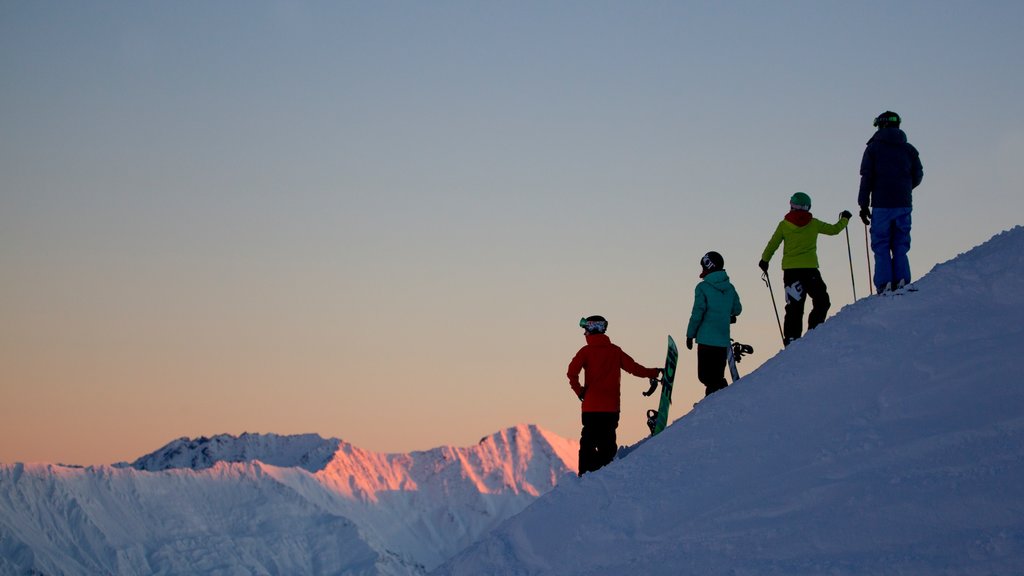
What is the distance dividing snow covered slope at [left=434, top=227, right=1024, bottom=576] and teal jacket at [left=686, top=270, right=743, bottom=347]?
116 cm

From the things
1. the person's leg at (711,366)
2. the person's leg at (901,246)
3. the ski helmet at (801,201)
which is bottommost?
the person's leg at (711,366)

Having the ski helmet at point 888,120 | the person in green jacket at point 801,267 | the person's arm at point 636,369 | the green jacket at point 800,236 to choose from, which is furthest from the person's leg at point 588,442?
the ski helmet at point 888,120

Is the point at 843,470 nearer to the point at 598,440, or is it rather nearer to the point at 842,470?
the point at 842,470

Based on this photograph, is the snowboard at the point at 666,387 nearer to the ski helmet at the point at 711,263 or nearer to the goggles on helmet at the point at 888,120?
the ski helmet at the point at 711,263

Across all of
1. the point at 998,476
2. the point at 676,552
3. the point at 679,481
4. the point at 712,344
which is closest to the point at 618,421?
the point at 712,344

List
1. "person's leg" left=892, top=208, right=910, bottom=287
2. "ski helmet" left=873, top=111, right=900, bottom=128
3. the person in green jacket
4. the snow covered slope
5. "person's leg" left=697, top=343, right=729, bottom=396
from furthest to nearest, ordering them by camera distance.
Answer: the person in green jacket < "ski helmet" left=873, top=111, right=900, bottom=128 < "person's leg" left=892, top=208, right=910, bottom=287 < "person's leg" left=697, top=343, right=729, bottom=396 < the snow covered slope

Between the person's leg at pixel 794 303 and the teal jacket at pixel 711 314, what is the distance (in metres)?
1.64

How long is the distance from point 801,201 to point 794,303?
4.51 feet

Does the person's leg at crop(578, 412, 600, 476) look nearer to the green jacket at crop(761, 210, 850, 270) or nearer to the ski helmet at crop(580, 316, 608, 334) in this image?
the ski helmet at crop(580, 316, 608, 334)

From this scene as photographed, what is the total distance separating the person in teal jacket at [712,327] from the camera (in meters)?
16.7

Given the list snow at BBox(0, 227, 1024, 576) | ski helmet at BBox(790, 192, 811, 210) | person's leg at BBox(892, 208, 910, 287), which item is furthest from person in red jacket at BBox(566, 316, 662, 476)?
person's leg at BBox(892, 208, 910, 287)

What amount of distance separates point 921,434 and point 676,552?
2.46 meters

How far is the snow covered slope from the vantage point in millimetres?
10906

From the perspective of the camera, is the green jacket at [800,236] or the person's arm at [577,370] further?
the green jacket at [800,236]
